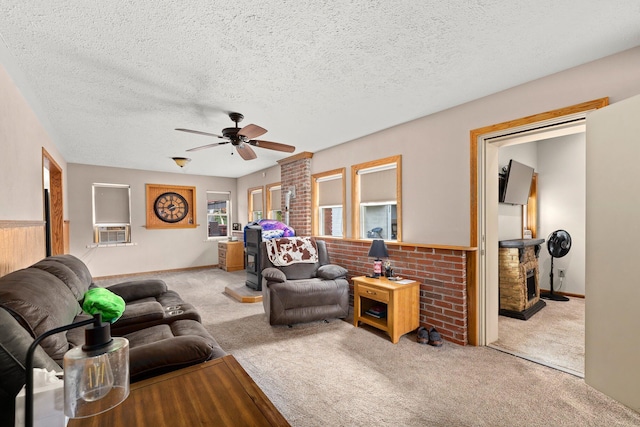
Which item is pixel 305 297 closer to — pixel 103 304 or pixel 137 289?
pixel 137 289

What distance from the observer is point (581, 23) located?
5.69 feet

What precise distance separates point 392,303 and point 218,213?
20.3ft

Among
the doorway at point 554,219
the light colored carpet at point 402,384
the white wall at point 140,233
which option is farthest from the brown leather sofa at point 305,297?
the white wall at point 140,233

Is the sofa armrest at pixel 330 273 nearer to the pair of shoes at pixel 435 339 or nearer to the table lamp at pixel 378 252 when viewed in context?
the table lamp at pixel 378 252

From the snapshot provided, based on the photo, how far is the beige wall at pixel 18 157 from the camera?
203cm

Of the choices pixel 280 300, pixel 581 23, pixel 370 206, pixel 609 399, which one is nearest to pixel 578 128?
pixel 581 23

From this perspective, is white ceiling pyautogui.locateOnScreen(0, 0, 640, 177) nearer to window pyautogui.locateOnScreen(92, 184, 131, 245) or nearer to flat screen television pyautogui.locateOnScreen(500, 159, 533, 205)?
flat screen television pyautogui.locateOnScreen(500, 159, 533, 205)

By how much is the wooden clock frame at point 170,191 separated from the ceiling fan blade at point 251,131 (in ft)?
16.0

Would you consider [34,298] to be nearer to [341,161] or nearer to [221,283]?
[341,161]

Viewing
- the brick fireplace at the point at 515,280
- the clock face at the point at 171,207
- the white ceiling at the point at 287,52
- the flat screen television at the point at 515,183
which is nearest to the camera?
the white ceiling at the point at 287,52

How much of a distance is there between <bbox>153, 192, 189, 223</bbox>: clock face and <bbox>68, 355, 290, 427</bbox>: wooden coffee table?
6797 millimetres

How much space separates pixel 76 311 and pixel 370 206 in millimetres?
3427

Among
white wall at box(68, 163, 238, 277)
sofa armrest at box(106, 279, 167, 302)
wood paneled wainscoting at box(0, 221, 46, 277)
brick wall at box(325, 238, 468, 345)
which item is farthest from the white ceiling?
white wall at box(68, 163, 238, 277)

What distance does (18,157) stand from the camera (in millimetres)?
2363
